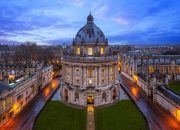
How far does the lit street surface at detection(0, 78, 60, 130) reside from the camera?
5641 centimetres

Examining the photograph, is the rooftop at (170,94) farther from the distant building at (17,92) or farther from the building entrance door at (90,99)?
the distant building at (17,92)

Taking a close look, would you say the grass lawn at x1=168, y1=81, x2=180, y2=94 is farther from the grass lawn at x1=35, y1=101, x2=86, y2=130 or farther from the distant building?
the distant building

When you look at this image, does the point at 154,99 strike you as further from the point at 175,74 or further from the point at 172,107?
the point at 175,74

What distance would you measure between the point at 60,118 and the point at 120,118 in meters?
14.5

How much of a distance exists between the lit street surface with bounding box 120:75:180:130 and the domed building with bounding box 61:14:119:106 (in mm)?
9461

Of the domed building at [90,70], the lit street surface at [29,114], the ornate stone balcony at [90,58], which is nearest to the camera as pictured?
the lit street surface at [29,114]

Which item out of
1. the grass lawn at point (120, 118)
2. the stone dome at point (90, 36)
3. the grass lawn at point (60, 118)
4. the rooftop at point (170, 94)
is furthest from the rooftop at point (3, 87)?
the rooftop at point (170, 94)

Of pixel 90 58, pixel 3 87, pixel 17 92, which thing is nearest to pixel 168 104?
pixel 90 58

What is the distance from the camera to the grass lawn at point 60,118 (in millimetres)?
55594

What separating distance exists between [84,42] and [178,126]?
3527 centimetres

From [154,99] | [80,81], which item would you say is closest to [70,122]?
[80,81]

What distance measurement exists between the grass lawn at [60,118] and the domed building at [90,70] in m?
6.00

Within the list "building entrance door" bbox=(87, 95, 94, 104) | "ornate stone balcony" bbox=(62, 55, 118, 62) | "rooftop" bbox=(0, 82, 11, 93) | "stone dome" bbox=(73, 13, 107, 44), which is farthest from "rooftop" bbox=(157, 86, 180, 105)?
"rooftop" bbox=(0, 82, 11, 93)

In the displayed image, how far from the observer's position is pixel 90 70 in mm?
74562
